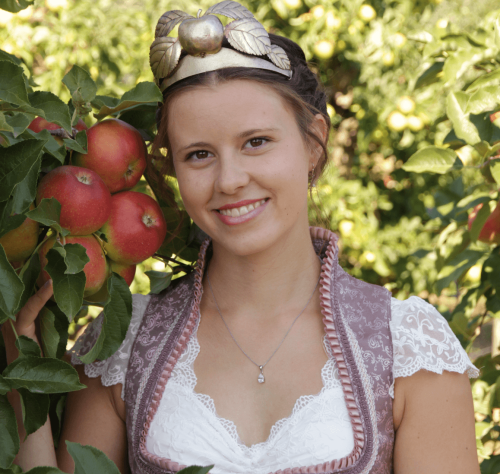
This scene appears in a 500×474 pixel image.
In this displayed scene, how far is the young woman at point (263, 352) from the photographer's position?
3.46ft

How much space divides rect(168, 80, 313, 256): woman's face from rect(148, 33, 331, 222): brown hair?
15 mm

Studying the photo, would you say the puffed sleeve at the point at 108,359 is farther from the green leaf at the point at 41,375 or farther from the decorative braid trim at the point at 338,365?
the green leaf at the point at 41,375

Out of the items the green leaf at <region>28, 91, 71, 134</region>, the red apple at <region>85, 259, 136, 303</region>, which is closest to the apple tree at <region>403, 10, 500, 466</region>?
the red apple at <region>85, 259, 136, 303</region>

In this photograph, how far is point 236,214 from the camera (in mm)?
1092

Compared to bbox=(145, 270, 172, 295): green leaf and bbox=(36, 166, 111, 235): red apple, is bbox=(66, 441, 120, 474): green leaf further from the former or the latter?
bbox=(145, 270, 172, 295): green leaf

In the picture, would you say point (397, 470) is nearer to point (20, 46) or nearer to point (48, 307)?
point (48, 307)

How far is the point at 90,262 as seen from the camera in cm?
91

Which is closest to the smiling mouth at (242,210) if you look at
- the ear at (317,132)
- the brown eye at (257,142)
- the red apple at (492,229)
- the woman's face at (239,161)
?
the woman's face at (239,161)

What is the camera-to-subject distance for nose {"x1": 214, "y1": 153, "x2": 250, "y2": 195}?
1.05 m

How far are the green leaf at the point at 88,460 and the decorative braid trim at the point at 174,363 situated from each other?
39 centimetres

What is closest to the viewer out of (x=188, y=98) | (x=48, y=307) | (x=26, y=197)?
(x=26, y=197)

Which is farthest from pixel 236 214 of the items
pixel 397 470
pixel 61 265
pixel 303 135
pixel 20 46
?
pixel 20 46

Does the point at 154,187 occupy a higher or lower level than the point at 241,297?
higher

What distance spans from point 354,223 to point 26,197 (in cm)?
210
